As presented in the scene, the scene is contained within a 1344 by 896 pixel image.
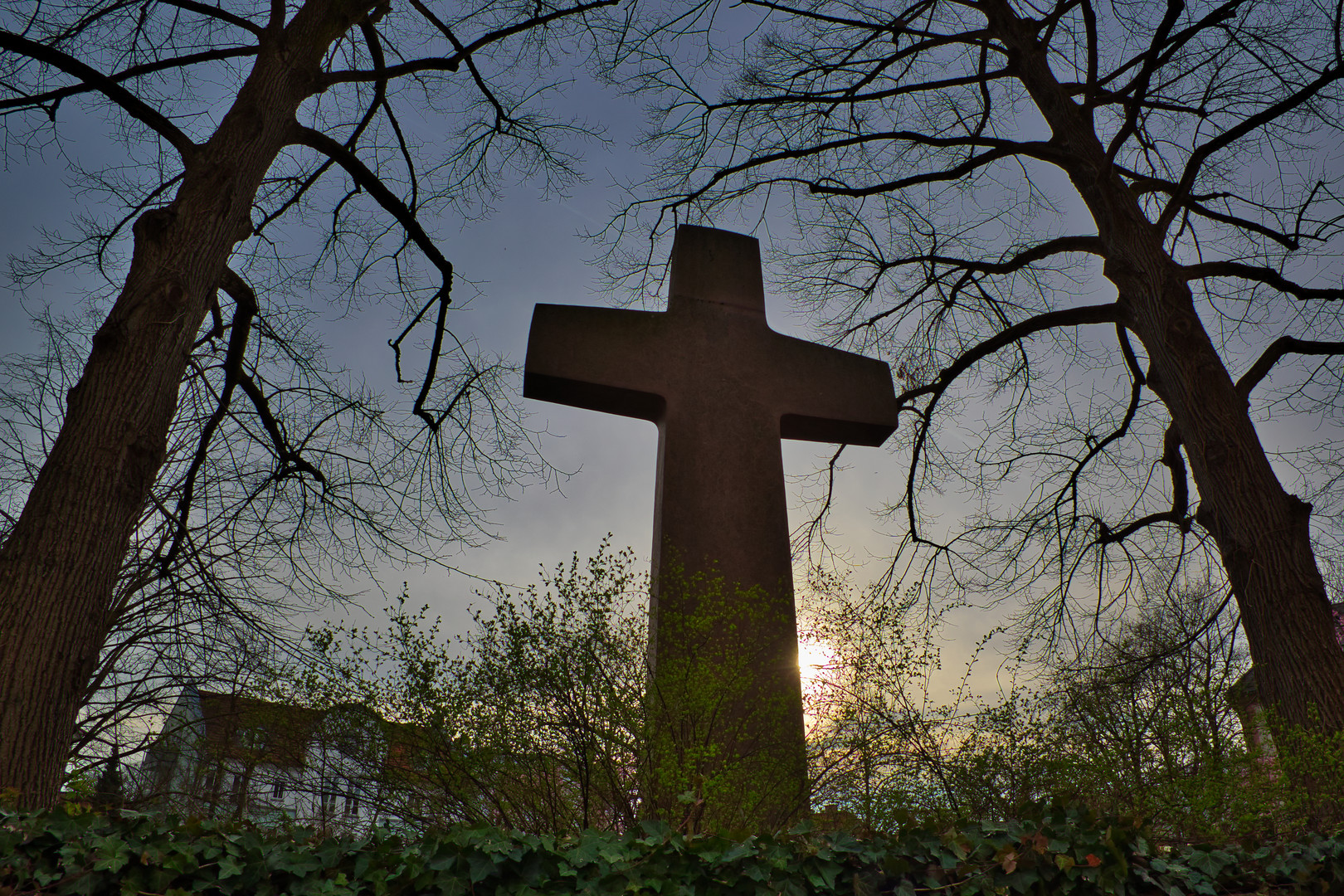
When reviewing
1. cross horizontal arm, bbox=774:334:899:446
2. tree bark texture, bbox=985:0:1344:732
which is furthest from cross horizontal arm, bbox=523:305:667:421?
tree bark texture, bbox=985:0:1344:732

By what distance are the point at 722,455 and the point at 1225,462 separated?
2.64 metres

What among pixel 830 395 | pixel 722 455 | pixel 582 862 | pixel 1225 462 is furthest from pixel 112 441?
pixel 1225 462

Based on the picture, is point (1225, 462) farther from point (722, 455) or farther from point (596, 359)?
point (596, 359)

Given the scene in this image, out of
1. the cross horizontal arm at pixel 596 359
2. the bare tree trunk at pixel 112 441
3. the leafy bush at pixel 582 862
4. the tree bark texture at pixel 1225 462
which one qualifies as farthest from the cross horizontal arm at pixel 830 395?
the leafy bush at pixel 582 862

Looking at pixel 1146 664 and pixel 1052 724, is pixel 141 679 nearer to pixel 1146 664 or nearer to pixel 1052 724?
pixel 1052 724

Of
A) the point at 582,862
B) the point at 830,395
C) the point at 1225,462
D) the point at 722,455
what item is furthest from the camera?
the point at 830,395

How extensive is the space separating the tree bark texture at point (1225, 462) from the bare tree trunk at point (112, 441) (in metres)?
4.59

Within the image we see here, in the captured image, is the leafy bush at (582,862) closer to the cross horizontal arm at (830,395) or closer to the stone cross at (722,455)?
the stone cross at (722,455)

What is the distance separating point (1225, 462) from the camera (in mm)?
4379

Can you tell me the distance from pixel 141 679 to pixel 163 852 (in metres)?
5.99

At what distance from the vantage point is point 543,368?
4496 millimetres

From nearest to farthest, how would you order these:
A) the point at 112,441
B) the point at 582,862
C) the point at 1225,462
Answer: the point at 582,862, the point at 112,441, the point at 1225,462

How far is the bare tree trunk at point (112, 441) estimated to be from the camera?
2.60 metres

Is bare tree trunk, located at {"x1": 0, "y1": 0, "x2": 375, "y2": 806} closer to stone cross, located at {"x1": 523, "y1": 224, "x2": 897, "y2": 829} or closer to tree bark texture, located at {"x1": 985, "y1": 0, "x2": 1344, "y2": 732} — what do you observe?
stone cross, located at {"x1": 523, "y1": 224, "x2": 897, "y2": 829}
